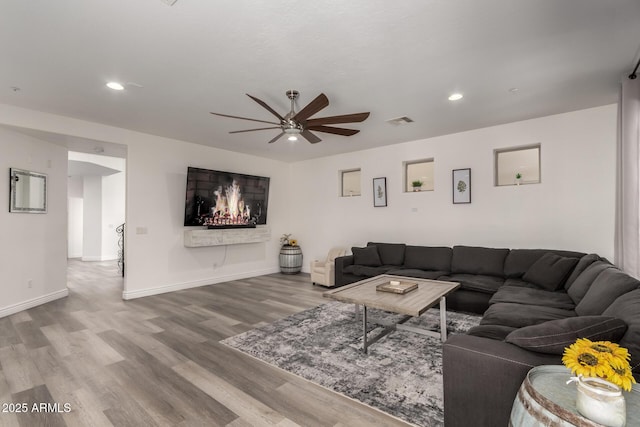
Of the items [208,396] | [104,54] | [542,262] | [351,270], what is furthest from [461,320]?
[104,54]

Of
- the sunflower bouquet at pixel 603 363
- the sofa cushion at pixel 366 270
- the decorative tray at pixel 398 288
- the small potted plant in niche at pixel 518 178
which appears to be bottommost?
the sofa cushion at pixel 366 270

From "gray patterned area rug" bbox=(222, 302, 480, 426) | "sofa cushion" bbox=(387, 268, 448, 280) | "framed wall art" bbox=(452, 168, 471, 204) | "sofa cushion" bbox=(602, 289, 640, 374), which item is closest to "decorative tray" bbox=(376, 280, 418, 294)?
"gray patterned area rug" bbox=(222, 302, 480, 426)

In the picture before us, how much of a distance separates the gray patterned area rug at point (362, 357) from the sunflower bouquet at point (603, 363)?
45.5 inches

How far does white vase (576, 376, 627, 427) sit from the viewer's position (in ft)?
3.34

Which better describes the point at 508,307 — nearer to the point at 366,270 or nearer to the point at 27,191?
the point at 366,270

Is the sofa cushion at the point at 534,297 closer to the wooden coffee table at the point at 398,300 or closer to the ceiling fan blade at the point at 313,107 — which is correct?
the wooden coffee table at the point at 398,300

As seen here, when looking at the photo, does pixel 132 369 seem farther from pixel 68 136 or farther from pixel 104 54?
pixel 68 136

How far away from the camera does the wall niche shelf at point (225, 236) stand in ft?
18.2

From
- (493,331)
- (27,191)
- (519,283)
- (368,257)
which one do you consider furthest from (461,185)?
(27,191)

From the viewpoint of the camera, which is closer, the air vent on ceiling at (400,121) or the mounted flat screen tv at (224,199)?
the air vent on ceiling at (400,121)

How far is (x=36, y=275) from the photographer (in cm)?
458

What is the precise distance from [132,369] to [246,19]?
3088 millimetres

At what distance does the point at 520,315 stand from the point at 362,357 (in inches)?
57.3

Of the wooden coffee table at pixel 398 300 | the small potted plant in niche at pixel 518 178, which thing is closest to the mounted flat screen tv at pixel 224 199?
the wooden coffee table at pixel 398 300
